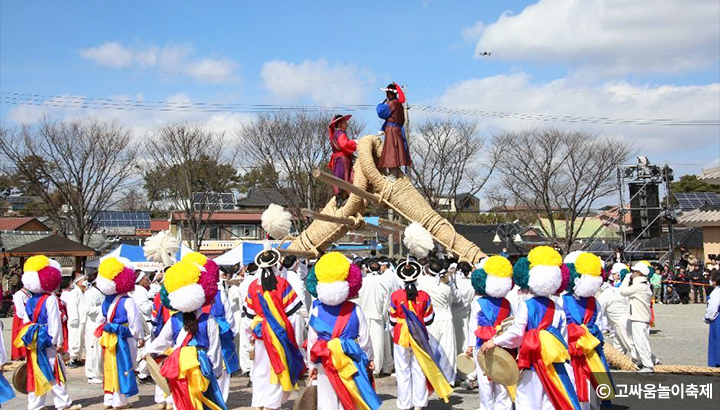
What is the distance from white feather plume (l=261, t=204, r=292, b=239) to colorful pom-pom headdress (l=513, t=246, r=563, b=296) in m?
4.75

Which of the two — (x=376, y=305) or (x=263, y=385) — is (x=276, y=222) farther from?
(x=263, y=385)

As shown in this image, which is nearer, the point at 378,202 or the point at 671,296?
the point at 378,202

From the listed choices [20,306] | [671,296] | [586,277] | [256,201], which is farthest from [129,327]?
[256,201]

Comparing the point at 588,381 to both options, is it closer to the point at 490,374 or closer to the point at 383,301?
the point at 490,374

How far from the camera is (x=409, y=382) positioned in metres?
7.41

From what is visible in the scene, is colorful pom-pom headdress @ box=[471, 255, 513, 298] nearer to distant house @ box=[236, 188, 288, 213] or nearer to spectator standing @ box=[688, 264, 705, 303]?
spectator standing @ box=[688, 264, 705, 303]

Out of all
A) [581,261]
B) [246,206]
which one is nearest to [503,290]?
[581,261]

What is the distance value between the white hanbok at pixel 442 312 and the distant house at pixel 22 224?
34.2 m

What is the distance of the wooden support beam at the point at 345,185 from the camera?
1018 centimetres

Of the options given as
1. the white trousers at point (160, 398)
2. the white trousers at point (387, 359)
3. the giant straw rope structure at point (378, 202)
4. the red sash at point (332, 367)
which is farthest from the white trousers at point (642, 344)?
the white trousers at point (160, 398)

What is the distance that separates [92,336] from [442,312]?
4998 millimetres

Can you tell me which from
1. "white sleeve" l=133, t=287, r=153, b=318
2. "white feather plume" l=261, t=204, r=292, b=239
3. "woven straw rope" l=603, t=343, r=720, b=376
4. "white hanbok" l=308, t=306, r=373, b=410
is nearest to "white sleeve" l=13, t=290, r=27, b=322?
"white sleeve" l=133, t=287, r=153, b=318

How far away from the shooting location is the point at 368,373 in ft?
19.6

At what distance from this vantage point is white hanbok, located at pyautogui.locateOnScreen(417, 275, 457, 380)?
8.79 m
